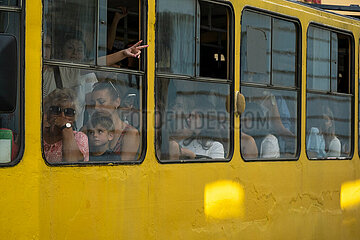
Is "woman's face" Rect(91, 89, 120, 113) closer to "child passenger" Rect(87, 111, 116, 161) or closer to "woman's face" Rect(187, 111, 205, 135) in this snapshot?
"child passenger" Rect(87, 111, 116, 161)

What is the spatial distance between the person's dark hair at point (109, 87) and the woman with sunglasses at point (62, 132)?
8.2 inches

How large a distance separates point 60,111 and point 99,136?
0.35m

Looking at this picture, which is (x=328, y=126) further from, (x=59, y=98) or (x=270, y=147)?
(x=59, y=98)

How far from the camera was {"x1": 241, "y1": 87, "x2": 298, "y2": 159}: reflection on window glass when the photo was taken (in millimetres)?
5629

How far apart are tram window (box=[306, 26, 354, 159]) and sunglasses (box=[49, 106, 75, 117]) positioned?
280 centimetres

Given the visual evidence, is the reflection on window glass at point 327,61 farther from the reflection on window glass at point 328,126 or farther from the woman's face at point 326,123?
the woman's face at point 326,123

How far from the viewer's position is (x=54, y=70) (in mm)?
4191

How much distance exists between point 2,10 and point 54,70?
0.50m

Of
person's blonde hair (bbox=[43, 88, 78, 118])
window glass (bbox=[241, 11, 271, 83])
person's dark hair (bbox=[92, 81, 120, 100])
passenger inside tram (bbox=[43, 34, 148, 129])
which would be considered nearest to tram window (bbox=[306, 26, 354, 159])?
window glass (bbox=[241, 11, 271, 83])

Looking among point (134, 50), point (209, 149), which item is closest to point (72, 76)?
point (134, 50)

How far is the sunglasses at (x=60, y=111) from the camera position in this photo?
4.20 m

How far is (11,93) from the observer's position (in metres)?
3.72

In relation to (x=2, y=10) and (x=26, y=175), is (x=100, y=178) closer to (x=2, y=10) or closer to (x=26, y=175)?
(x=26, y=175)

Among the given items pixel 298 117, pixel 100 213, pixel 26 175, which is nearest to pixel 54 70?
pixel 26 175
